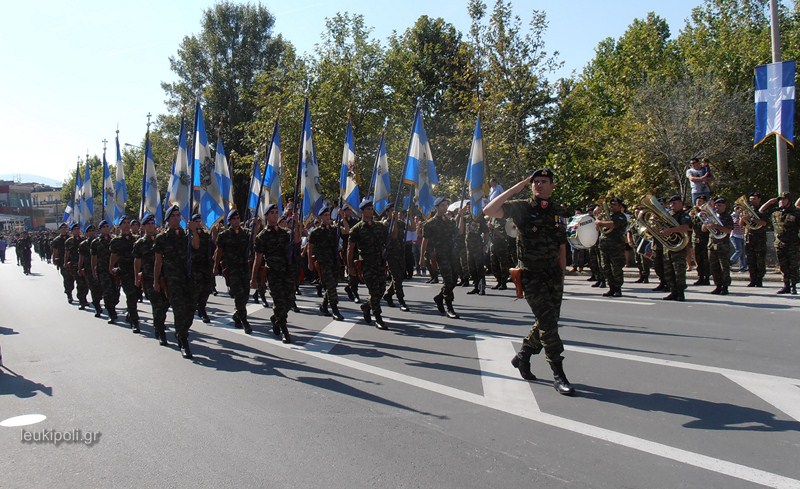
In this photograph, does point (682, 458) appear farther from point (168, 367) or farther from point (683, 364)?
point (168, 367)

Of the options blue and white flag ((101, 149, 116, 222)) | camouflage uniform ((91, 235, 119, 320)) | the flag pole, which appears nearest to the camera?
camouflage uniform ((91, 235, 119, 320))

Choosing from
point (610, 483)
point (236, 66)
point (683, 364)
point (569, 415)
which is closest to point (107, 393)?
point (569, 415)

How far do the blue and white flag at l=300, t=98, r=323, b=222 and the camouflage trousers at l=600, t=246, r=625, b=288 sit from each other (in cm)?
609

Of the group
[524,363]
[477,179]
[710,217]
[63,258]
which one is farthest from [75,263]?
[710,217]

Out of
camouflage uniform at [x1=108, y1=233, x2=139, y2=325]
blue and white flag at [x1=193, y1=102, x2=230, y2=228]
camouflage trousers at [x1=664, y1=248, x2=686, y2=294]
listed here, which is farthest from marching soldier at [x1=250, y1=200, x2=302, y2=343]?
camouflage trousers at [x1=664, y1=248, x2=686, y2=294]

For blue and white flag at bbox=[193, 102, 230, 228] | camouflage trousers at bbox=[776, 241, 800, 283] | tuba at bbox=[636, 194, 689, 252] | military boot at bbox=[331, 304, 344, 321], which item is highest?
blue and white flag at bbox=[193, 102, 230, 228]

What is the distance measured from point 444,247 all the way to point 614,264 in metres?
4.00

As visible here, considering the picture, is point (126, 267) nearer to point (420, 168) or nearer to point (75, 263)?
point (75, 263)

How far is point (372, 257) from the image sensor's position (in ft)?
33.9

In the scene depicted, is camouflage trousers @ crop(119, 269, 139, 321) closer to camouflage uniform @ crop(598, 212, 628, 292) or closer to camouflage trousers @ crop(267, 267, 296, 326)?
camouflage trousers @ crop(267, 267, 296, 326)

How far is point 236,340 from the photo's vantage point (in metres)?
9.68

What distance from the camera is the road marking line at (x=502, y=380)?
566 centimetres

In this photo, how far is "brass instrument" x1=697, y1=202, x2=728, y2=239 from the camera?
41.3 ft

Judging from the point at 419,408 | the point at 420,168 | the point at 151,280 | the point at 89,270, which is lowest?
the point at 419,408
